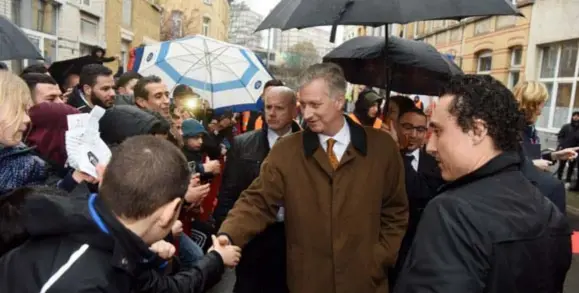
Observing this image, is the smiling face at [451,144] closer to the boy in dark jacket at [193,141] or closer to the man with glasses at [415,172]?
the man with glasses at [415,172]

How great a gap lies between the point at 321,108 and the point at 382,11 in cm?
61

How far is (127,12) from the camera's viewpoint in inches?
706

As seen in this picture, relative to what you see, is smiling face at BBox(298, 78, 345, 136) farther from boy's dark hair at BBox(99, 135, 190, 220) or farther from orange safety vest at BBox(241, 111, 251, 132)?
orange safety vest at BBox(241, 111, 251, 132)

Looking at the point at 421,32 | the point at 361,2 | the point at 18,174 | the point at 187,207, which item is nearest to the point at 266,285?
the point at 187,207

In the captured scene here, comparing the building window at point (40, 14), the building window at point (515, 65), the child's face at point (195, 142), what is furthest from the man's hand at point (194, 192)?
the building window at point (515, 65)

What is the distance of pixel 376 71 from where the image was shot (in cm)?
441

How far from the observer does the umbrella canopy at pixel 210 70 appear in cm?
521

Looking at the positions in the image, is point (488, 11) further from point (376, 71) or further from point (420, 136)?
point (376, 71)

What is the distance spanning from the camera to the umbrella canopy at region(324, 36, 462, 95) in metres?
4.01

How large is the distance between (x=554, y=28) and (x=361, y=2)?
12820 millimetres

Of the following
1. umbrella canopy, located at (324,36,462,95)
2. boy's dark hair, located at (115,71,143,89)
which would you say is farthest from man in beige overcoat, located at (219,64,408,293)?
boy's dark hair, located at (115,71,143,89)

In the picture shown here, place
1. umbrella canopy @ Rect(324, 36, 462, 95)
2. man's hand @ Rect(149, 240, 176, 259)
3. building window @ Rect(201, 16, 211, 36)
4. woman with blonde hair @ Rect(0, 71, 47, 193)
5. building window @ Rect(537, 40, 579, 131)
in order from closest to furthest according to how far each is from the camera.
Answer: man's hand @ Rect(149, 240, 176, 259), woman with blonde hair @ Rect(0, 71, 47, 193), umbrella canopy @ Rect(324, 36, 462, 95), building window @ Rect(537, 40, 579, 131), building window @ Rect(201, 16, 211, 36)

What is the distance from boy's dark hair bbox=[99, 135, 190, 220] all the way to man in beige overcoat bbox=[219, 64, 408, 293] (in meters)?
1.00

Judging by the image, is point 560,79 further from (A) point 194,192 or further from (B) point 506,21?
(A) point 194,192
